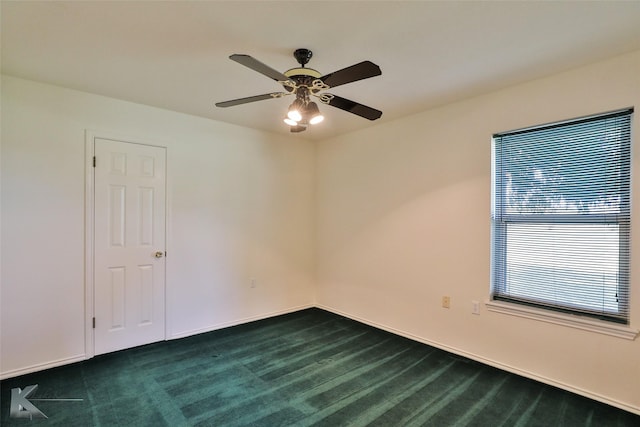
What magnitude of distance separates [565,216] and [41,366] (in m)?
4.47

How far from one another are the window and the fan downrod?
72.8 inches

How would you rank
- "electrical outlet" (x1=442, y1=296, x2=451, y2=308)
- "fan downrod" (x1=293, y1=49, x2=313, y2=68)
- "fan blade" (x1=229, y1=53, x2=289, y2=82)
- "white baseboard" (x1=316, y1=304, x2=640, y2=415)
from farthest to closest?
"electrical outlet" (x1=442, y1=296, x2=451, y2=308), "white baseboard" (x1=316, y1=304, x2=640, y2=415), "fan downrod" (x1=293, y1=49, x2=313, y2=68), "fan blade" (x1=229, y1=53, x2=289, y2=82)

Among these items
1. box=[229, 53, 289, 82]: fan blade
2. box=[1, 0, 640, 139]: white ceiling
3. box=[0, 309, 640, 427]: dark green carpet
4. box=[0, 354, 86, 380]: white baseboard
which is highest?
box=[1, 0, 640, 139]: white ceiling

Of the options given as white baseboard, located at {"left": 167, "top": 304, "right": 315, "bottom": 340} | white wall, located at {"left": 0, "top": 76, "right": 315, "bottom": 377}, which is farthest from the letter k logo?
white baseboard, located at {"left": 167, "top": 304, "right": 315, "bottom": 340}

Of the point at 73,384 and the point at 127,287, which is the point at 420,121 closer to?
the point at 127,287

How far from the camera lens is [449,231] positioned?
316cm

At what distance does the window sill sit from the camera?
2.21 m

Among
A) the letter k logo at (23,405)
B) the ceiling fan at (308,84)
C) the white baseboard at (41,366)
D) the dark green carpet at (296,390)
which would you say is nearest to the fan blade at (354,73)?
the ceiling fan at (308,84)

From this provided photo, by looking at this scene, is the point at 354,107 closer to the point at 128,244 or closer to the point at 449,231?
the point at 449,231

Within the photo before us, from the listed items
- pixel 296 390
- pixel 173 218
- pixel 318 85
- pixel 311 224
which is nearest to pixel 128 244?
pixel 173 218

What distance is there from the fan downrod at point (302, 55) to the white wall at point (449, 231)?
168 cm

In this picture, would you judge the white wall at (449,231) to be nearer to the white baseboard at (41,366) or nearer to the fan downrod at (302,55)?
the fan downrod at (302,55)

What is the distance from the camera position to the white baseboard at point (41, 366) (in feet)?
8.41

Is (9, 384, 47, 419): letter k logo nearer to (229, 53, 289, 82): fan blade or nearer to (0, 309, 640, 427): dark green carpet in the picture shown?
(0, 309, 640, 427): dark green carpet
